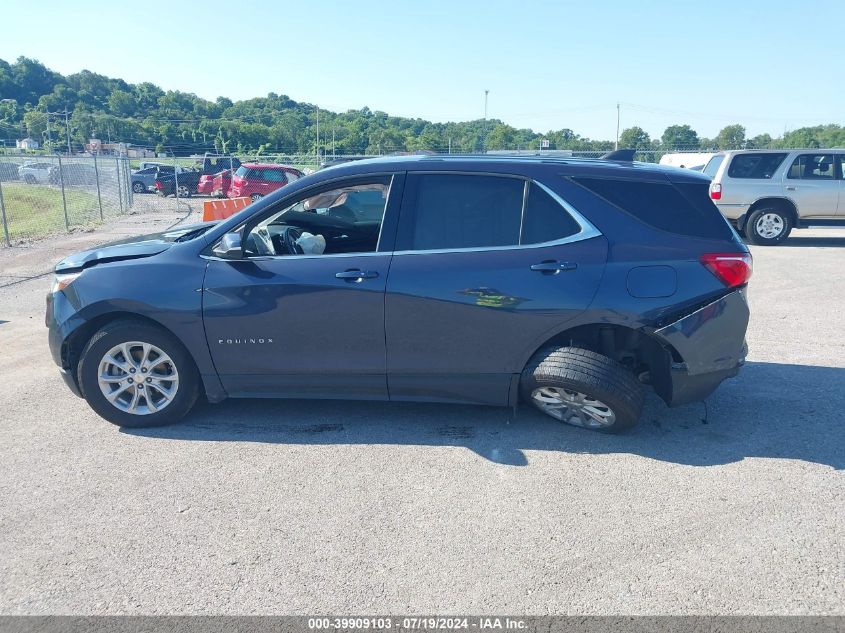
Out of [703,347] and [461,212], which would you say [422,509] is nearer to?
[461,212]

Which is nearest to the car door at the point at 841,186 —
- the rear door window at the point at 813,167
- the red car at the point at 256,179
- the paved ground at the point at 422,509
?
the rear door window at the point at 813,167

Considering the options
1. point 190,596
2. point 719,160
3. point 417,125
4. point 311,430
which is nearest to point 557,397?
point 311,430

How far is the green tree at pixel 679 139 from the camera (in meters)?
34.0

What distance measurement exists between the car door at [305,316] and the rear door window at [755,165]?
12.1 meters

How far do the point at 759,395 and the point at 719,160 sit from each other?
35.4ft

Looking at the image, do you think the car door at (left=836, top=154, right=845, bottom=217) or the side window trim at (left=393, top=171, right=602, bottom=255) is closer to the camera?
the side window trim at (left=393, top=171, right=602, bottom=255)

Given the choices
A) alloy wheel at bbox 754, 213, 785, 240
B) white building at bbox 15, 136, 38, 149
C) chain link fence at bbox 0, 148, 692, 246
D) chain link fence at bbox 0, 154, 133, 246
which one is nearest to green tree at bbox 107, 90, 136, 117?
Answer: white building at bbox 15, 136, 38, 149

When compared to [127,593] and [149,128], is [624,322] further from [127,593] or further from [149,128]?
[149,128]

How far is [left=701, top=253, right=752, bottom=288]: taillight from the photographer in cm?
426

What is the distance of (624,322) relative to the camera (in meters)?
4.25

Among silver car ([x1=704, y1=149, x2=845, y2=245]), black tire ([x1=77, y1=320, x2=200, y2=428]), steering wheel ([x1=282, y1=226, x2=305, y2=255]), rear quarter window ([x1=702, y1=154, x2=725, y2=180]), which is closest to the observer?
black tire ([x1=77, y1=320, x2=200, y2=428])

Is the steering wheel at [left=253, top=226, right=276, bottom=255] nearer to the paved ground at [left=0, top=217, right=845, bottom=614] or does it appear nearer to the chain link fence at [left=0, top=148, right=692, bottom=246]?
the paved ground at [left=0, top=217, right=845, bottom=614]

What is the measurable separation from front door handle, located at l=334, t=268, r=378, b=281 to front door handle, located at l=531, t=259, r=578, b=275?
39.9 inches

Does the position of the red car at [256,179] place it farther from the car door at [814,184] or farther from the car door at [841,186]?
the car door at [841,186]
